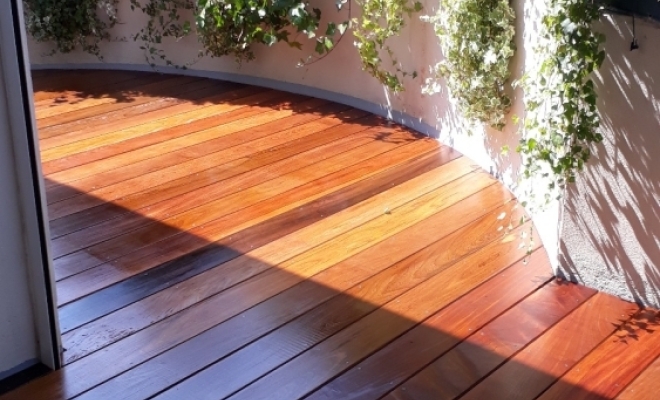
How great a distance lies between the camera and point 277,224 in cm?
295

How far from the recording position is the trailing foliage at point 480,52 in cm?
298

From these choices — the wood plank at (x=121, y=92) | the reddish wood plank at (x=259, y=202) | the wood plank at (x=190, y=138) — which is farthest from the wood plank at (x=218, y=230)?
the wood plank at (x=121, y=92)

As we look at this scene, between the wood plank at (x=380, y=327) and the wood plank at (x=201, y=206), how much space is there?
2.70 feet

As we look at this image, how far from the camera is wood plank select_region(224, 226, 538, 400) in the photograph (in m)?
2.05

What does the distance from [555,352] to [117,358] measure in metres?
1.13

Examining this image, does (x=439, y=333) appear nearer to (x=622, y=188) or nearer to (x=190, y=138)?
(x=622, y=188)

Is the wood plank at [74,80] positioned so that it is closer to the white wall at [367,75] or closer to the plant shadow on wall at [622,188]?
the white wall at [367,75]

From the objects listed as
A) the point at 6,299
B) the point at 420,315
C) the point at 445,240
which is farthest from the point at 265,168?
the point at 6,299

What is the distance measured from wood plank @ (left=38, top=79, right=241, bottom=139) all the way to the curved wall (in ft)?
0.52

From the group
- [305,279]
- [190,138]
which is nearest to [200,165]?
[190,138]

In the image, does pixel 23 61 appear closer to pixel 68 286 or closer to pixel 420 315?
pixel 68 286

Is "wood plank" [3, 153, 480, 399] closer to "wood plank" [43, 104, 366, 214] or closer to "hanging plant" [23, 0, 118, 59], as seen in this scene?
"wood plank" [43, 104, 366, 214]

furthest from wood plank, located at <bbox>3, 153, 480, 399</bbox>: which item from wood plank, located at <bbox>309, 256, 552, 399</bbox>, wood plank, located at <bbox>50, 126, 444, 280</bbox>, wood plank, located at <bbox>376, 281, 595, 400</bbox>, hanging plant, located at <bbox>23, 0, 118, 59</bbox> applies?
hanging plant, located at <bbox>23, 0, 118, 59</bbox>

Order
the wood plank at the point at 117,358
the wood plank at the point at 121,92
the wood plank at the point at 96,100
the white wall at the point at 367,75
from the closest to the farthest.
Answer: the wood plank at the point at 117,358 → the white wall at the point at 367,75 → the wood plank at the point at 96,100 → the wood plank at the point at 121,92
